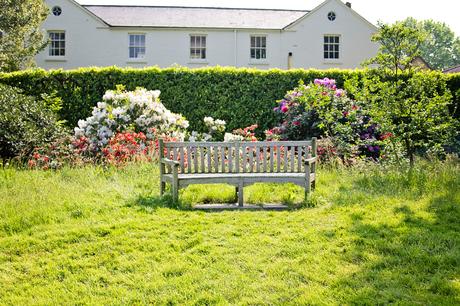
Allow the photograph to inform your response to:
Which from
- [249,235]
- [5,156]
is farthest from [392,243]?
[5,156]

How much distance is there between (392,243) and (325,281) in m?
1.23

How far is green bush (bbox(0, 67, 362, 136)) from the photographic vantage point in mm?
14289

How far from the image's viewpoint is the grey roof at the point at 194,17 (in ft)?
83.4

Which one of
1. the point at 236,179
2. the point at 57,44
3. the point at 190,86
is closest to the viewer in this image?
the point at 236,179

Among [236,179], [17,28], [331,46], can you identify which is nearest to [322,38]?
[331,46]

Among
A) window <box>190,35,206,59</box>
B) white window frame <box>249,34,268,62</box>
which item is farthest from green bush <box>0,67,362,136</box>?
white window frame <box>249,34,268,62</box>

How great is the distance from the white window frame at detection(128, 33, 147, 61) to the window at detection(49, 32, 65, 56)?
12.2 feet

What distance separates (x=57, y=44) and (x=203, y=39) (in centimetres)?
820

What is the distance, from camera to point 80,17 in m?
24.8

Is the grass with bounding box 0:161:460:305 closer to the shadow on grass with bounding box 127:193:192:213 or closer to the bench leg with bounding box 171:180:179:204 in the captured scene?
the shadow on grass with bounding box 127:193:192:213

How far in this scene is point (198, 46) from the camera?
25469mm

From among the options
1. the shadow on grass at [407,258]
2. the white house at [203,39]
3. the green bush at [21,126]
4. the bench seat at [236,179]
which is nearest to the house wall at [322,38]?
the white house at [203,39]

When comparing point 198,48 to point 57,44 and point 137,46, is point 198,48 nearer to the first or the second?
point 137,46

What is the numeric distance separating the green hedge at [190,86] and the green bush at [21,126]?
2.86m
